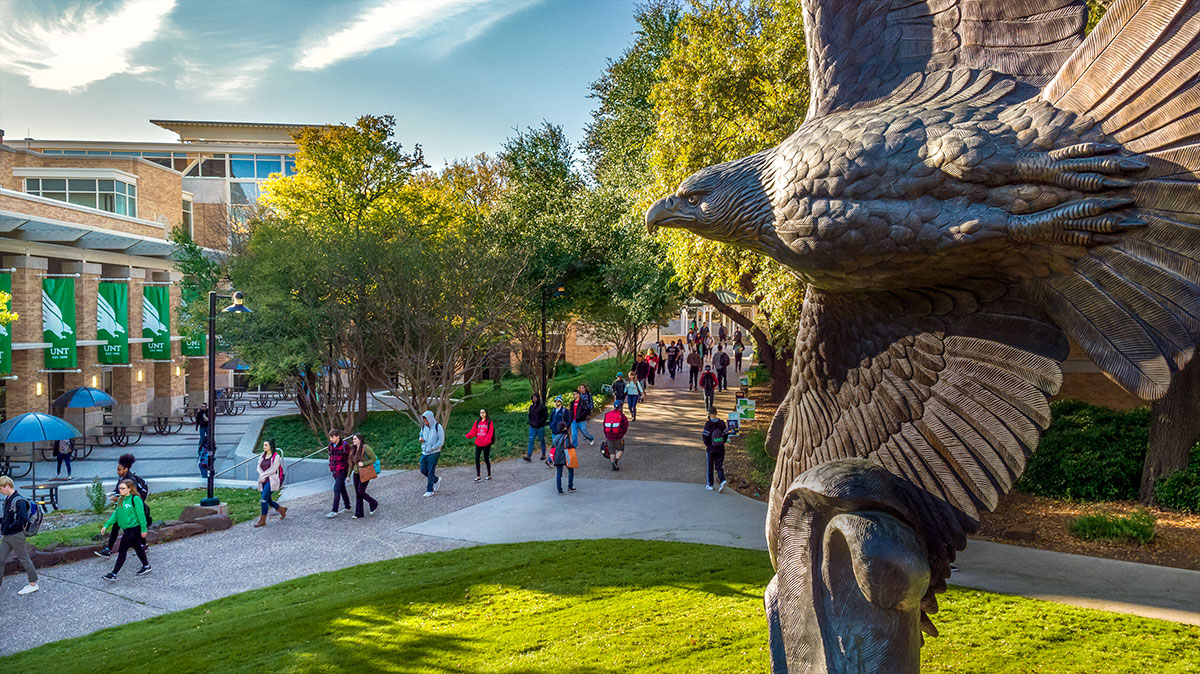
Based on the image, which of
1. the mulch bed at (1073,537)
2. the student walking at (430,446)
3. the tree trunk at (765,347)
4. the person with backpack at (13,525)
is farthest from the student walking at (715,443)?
the person with backpack at (13,525)

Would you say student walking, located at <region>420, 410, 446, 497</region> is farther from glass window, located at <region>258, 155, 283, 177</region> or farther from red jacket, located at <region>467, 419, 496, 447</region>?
glass window, located at <region>258, 155, 283, 177</region>

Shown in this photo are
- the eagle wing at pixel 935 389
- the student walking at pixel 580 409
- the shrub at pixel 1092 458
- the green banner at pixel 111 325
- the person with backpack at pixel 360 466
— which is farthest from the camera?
the green banner at pixel 111 325

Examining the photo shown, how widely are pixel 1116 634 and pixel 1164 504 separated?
552 centimetres

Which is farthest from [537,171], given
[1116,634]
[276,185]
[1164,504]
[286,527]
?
[1116,634]

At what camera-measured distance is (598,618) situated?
7.91 meters

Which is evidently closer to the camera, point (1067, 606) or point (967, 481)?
point (967, 481)

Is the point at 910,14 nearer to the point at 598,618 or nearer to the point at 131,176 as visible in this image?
the point at 598,618

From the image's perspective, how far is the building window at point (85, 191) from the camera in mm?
31938

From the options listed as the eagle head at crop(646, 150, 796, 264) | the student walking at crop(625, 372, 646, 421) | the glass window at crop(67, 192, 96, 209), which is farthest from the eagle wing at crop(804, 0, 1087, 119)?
the glass window at crop(67, 192, 96, 209)

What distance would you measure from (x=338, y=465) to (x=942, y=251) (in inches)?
475

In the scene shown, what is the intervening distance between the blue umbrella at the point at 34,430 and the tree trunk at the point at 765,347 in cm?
1505

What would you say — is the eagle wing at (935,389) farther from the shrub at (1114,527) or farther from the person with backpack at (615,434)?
the person with backpack at (615,434)

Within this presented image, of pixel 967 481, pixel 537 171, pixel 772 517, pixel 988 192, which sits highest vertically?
pixel 537 171

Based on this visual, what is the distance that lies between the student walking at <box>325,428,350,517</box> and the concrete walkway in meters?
0.50
